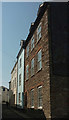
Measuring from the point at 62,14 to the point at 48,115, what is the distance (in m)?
7.92

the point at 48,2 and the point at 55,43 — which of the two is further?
the point at 48,2

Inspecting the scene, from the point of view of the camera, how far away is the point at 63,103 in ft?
40.4

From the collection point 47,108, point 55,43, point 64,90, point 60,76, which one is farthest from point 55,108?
point 55,43

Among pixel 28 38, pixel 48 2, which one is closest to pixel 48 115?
pixel 48 2

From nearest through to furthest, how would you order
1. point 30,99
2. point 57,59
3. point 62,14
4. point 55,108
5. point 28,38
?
point 55,108
point 57,59
point 62,14
point 30,99
point 28,38

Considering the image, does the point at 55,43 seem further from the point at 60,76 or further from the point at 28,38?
the point at 28,38

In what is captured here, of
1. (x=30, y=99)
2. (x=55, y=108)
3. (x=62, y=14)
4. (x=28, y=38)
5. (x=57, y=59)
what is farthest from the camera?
(x=28, y=38)

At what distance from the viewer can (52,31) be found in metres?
13.6

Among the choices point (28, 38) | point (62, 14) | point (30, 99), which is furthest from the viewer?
point (28, 38)

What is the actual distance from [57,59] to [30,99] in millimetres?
7023

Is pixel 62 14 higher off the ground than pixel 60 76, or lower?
higher

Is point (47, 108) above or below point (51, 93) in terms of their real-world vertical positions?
below

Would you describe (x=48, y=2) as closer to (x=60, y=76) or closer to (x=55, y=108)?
(x=60, y=76)

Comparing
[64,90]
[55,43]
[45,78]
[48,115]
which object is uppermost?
[55,43]
